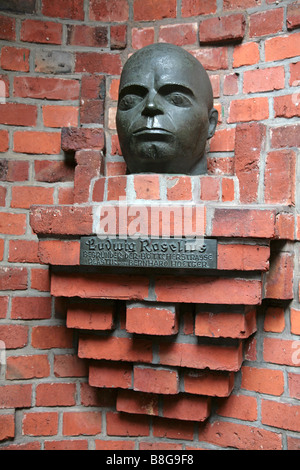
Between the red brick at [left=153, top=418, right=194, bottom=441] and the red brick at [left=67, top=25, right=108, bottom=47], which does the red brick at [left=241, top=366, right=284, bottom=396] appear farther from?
the red brick at [left=67, top=25, right=108, bottom=47]

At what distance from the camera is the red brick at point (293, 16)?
137 centimetres

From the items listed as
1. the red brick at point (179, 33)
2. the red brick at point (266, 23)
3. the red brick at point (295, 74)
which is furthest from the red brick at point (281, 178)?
the red brick at point (179, 33)

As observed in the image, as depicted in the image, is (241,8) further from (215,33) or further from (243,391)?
(243,391)

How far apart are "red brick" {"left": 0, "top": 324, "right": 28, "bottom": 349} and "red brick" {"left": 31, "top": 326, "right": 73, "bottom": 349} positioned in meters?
0.03

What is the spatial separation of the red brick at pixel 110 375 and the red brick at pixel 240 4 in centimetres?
130

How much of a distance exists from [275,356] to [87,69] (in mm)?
1215

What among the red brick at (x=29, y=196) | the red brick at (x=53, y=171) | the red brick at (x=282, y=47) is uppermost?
the red brick at (x=282, y=47)

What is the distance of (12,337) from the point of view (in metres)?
1.44

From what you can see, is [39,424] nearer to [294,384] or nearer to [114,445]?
[114,445]

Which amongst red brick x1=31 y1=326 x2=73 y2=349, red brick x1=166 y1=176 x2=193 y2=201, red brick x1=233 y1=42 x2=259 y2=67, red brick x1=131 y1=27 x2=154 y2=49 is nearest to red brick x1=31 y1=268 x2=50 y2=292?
red brick x1=31 y1=326 x2=73 y2=349

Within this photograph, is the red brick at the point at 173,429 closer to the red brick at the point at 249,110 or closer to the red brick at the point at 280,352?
the red brick at the point at 280,352

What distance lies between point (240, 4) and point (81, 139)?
0.75m

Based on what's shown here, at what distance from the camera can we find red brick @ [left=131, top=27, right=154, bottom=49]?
60.8 inches

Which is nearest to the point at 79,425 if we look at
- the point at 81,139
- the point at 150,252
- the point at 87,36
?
the point at 150,252
